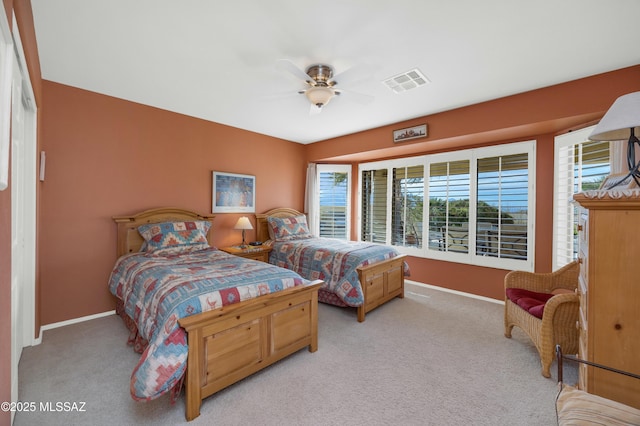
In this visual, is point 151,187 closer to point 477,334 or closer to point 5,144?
point 5,144

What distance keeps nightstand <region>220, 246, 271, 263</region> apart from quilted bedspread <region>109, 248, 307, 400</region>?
2.70 ft

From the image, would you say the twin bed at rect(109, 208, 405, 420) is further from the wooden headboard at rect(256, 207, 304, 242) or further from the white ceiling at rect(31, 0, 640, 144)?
the white ceiling at rect(31, 0, 640, 144)

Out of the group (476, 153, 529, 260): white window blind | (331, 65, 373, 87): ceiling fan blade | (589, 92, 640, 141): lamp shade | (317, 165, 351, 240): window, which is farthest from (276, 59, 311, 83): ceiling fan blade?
(317, 165, 351, 240): window

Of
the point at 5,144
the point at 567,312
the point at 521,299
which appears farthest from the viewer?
the point at 521,299

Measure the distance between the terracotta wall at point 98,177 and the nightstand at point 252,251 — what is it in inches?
30.6

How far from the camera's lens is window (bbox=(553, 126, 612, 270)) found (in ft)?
9.28

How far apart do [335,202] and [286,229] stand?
1.41 meters

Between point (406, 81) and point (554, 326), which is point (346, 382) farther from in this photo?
point (406, 81)

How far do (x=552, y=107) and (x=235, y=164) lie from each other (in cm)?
424

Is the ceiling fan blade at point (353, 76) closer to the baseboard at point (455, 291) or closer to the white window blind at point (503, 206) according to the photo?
the white window blind at point (503, 206)

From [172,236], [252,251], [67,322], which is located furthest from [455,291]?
[67,322]

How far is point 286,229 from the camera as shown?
15.3 feet

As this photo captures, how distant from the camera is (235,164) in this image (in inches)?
180

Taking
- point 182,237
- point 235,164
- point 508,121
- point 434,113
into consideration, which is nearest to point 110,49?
point 182,237
